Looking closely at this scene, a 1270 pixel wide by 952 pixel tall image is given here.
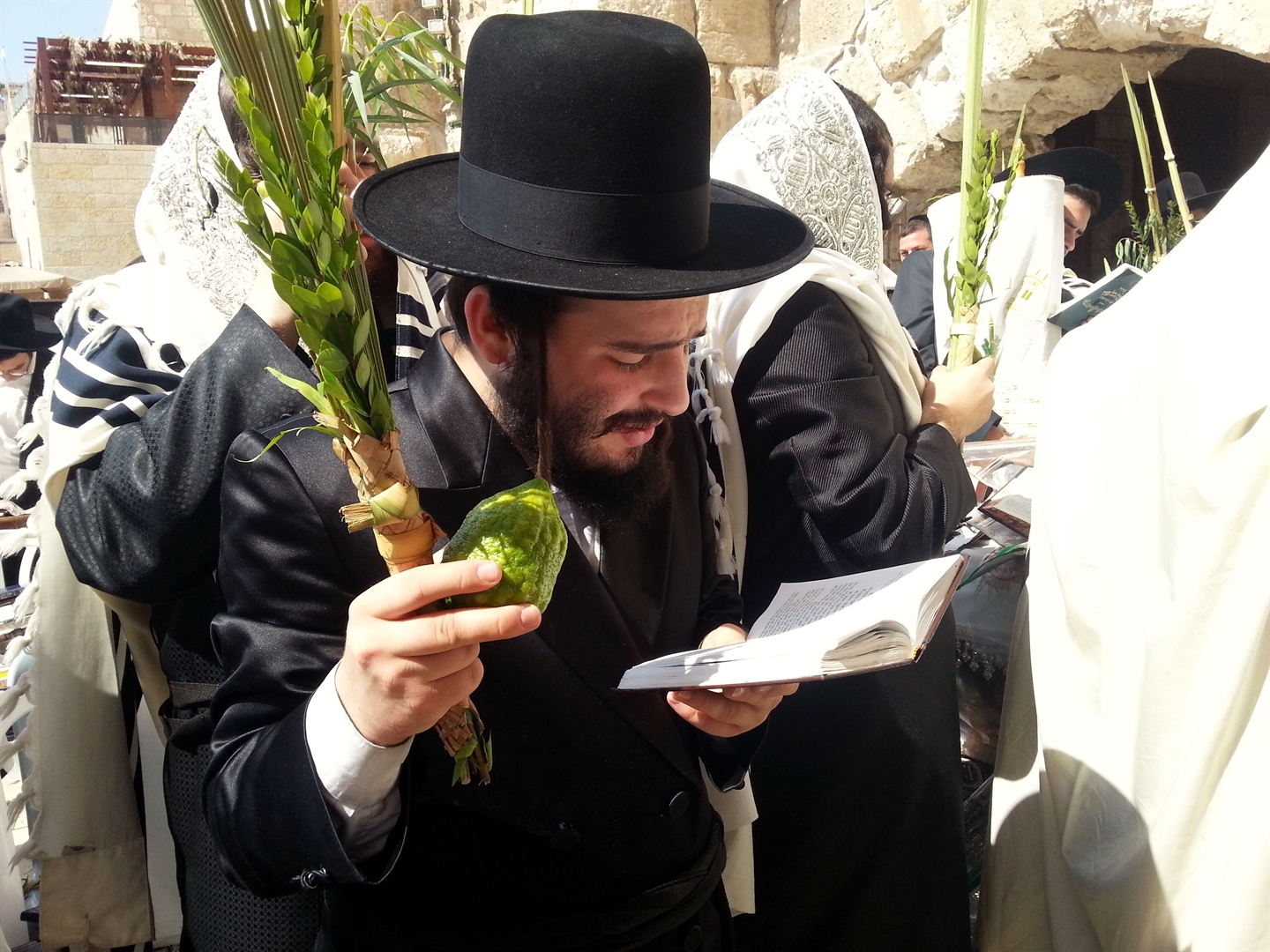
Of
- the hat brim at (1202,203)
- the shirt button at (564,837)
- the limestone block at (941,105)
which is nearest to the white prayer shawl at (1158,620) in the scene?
the shirt button at (564,837)

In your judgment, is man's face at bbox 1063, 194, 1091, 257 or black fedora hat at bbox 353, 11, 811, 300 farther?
man's face at bbox 1063, 194, 1091, 257

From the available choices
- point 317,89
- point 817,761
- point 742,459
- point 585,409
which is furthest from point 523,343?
point 817,761

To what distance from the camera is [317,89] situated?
1.03 meters

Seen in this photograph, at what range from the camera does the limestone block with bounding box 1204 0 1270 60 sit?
4387mm

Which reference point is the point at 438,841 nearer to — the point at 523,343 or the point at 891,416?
the point at 523,343

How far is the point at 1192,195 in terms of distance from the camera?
6051 mm

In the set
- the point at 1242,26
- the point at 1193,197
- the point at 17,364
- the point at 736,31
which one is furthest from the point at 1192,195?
the point at 17,364

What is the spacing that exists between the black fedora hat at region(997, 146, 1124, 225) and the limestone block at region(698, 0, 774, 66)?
2.93 meters

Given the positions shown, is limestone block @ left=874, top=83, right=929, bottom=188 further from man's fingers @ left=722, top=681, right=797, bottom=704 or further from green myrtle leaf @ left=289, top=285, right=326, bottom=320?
green myrtle leaf @ left=289, top=285, right=326, bottom=320

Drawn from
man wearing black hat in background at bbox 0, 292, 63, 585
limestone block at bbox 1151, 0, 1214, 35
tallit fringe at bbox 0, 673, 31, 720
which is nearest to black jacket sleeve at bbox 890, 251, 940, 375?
limestone block at bbox 1151, 0, 1214, 35

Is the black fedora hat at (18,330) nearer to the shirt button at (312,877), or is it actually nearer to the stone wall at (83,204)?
the shirt button at (312,877)

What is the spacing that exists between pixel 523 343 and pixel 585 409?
0.14 m

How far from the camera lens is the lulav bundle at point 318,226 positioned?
0.94 m

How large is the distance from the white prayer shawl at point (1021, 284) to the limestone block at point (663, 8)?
3.04 m
